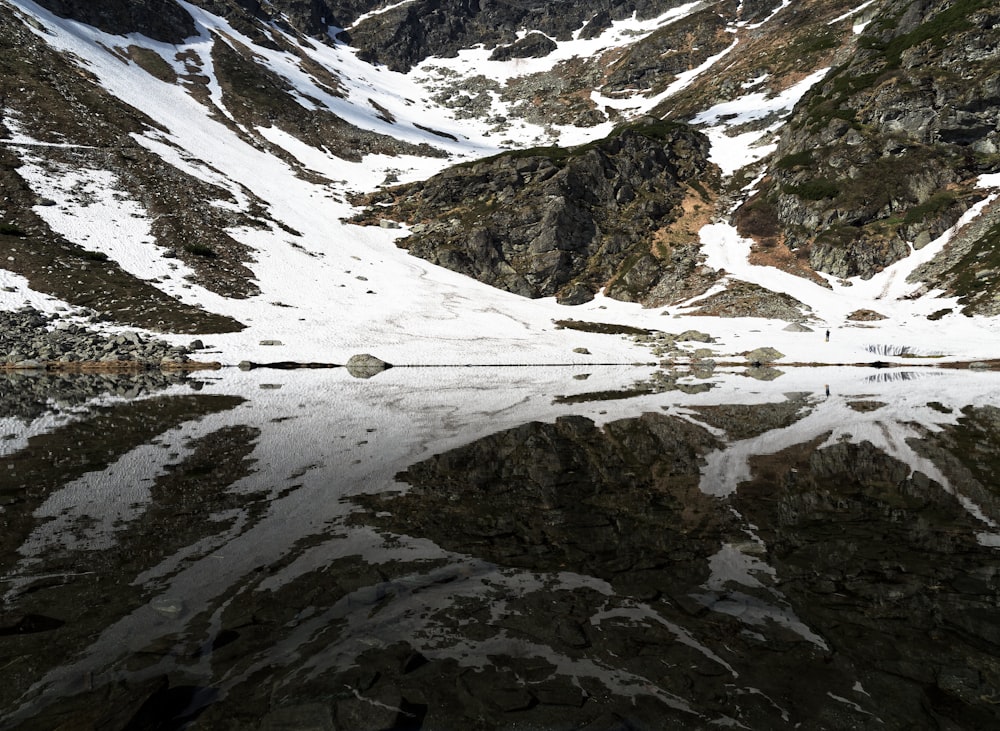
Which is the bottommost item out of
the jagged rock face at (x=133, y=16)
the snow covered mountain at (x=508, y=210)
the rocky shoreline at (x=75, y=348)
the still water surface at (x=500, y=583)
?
the rocky shoreline at (x=75, y=348)

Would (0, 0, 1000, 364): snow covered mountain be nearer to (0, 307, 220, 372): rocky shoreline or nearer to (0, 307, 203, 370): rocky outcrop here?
(0, 307, 220, 372): rocky shoreline

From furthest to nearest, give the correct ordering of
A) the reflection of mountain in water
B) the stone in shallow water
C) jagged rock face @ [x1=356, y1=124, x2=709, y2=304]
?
jagged rock face @ [x1=356, y1=124, x2=709, y2=304] → the stone in shallow water → the reflection of mountain in water

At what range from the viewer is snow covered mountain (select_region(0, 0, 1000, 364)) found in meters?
54.4

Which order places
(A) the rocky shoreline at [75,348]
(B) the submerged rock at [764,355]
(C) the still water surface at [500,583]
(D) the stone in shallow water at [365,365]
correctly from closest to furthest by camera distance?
(C) the still water surface at [500,583], (A) the rocky shoreline at [75,348], (D) the stone in shallow water at [365,365], (B) the submerged rock at [764,355]

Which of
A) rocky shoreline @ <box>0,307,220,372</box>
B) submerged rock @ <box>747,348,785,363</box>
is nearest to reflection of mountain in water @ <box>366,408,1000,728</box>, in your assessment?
submerged rock @ <box>747,348,785,363</box>

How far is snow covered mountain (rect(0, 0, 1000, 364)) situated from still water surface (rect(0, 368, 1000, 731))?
36.7m

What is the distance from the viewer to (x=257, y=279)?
6506 centimetres

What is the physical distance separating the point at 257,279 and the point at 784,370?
61.8 metres

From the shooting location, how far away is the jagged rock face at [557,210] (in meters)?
91.1

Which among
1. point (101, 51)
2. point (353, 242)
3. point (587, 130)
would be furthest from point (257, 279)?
point (587, 130)

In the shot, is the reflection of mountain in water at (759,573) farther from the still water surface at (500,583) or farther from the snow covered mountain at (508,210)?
the snow covered mountain at (508,210)

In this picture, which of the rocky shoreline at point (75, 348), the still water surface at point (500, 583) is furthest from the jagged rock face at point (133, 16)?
the still water surface at point (500, 583)

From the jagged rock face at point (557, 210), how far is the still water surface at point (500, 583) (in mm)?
76192

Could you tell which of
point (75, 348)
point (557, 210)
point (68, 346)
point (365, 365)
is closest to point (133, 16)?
point (557, 210)
